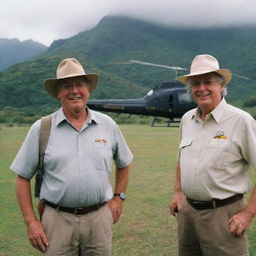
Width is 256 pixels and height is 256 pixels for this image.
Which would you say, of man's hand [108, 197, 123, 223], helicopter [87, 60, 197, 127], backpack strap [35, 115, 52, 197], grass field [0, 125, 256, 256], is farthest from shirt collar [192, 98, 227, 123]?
helicopter [87, 60, 197, 127]

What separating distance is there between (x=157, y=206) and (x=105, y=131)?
338 cm

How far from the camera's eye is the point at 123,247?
416cm

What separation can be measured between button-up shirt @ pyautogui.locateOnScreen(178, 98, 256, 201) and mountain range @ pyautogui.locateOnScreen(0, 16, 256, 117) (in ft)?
131

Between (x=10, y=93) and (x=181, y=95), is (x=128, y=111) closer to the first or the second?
(x=181, y=95)

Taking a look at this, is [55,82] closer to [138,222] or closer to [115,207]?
[115,207]

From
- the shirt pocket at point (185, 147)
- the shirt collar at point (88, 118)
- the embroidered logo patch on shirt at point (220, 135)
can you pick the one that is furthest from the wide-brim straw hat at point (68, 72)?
the embroidered logo patch on shirt at point (220, 135)

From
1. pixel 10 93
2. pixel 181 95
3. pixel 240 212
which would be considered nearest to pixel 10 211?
pixel 240 212

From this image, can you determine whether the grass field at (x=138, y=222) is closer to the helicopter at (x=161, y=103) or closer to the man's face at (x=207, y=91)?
the man's face at (x=207, y=91)

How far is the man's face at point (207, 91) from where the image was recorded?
8.43ft

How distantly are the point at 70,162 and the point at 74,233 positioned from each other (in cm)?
41

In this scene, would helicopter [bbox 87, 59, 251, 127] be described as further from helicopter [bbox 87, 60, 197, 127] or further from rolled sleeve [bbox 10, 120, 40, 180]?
rolled sleeve [bbox 10, 120, 40, 180]

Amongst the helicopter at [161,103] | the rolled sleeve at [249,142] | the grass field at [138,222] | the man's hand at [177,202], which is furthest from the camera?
the helicopter at [161,103]

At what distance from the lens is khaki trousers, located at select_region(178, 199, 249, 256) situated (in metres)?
2.46

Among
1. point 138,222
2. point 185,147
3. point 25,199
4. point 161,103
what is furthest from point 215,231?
point 161,103
